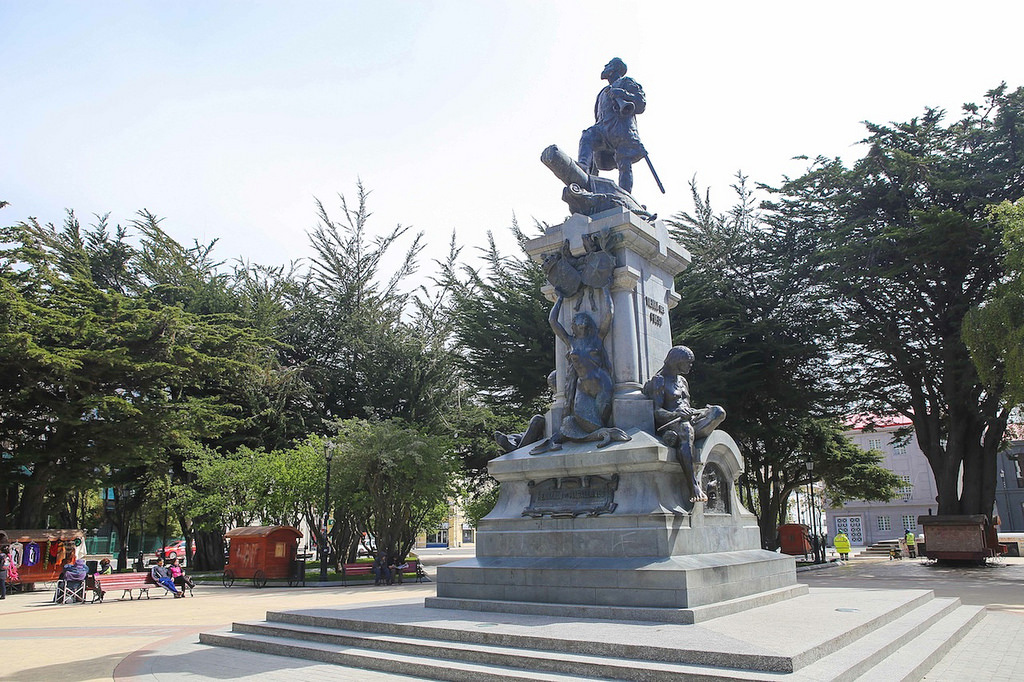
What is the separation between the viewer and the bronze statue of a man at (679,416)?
29.2 ft

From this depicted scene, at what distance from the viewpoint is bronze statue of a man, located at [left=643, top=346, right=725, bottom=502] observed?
8.91 m

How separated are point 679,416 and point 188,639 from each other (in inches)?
275

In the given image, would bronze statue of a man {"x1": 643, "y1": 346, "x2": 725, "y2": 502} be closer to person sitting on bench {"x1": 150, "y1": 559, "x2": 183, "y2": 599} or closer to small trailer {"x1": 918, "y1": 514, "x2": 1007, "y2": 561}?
person sitting on bench {"x1": 150, "y1": 559, "x2": 183, "y2": 599}

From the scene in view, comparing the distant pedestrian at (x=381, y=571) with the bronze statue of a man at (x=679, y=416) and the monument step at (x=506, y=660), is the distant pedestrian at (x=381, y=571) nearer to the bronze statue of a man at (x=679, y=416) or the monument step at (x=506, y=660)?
the monument step at (x=506, y=660)

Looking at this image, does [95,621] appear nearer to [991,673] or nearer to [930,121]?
[991,673]

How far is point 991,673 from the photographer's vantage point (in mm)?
6461

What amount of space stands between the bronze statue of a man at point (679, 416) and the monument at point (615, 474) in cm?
2

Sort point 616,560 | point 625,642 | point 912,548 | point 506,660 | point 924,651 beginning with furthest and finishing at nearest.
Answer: point 912,548
point 616,560
point 924,651
point 506,660
point 625,642

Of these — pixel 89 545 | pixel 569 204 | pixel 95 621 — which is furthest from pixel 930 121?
pixel 89 545

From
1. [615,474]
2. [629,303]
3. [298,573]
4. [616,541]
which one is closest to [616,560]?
[616,541]

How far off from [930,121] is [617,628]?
2443cm

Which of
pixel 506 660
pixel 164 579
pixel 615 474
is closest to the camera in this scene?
pixel 506 660

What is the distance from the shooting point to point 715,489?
9.72 meters

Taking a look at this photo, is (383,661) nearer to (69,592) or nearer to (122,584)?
(69,592)
